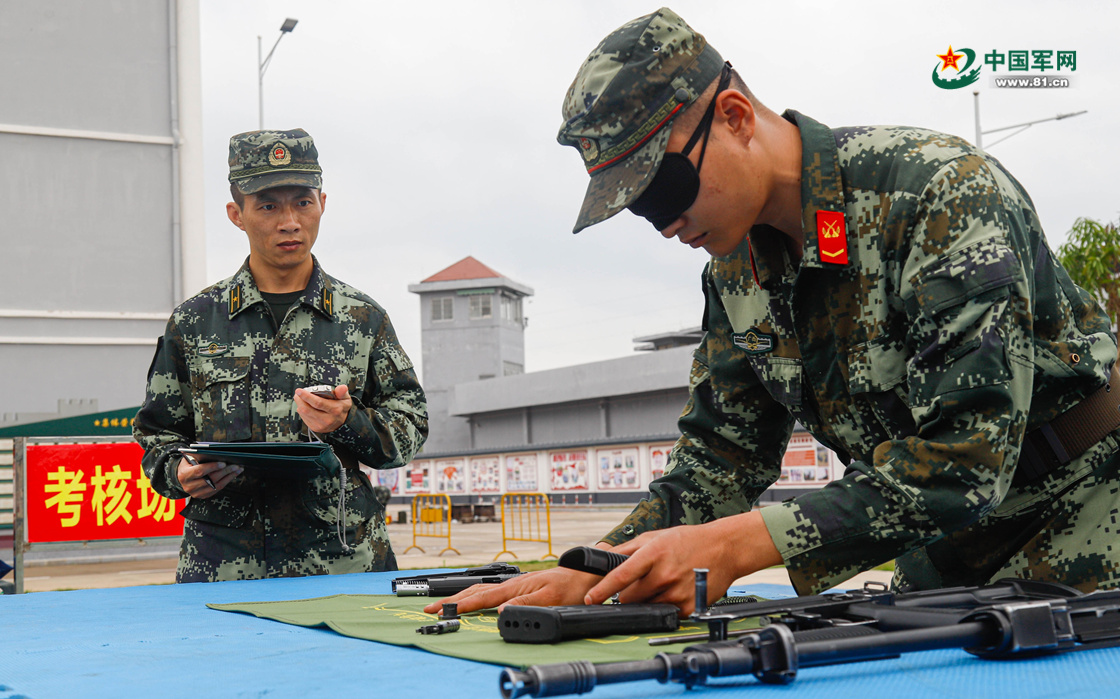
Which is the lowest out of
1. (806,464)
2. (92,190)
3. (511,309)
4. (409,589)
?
(806,464)

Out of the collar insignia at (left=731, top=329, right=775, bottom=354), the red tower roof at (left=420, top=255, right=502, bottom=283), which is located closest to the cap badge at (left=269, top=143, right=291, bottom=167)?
the collar insignia at (left=731, top=329, right=775, bottom=354)

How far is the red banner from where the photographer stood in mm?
6621

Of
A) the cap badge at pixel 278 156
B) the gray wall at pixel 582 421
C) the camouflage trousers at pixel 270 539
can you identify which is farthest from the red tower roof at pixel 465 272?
the camouflage trousers at pixel 270 539

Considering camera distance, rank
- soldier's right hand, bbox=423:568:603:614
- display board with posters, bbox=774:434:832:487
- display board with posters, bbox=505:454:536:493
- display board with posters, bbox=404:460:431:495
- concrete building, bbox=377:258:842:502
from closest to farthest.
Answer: soldier's right hand, bbox=423:568:603:614
display board with posters, bbox=774:434:832:487
concrete building, bbox=377:258:842:502
display board with posters, bbox=505:454:536:493
display board with posters, bbox=404:460:431:495

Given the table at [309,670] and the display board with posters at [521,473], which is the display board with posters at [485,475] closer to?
the display board with posters at [521,473]

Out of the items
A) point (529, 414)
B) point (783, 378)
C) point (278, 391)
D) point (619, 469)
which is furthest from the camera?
point (529, 414)

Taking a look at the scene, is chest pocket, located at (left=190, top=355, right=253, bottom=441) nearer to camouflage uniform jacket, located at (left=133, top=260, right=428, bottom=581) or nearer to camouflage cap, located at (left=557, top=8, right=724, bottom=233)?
camouflage uniform jacket, located at (left=133, top=260, right=428, bottom=581)

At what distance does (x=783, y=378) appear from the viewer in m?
1.73

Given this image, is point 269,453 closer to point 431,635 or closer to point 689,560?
point 431,635

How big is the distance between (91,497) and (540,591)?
21.4 feet

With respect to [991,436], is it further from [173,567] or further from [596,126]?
[173,567]

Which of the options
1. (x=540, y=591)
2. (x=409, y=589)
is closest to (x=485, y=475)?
(x=409, y=589)

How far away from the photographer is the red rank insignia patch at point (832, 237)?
1542mm

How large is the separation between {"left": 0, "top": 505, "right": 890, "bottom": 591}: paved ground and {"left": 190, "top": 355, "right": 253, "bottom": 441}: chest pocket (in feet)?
8.75
